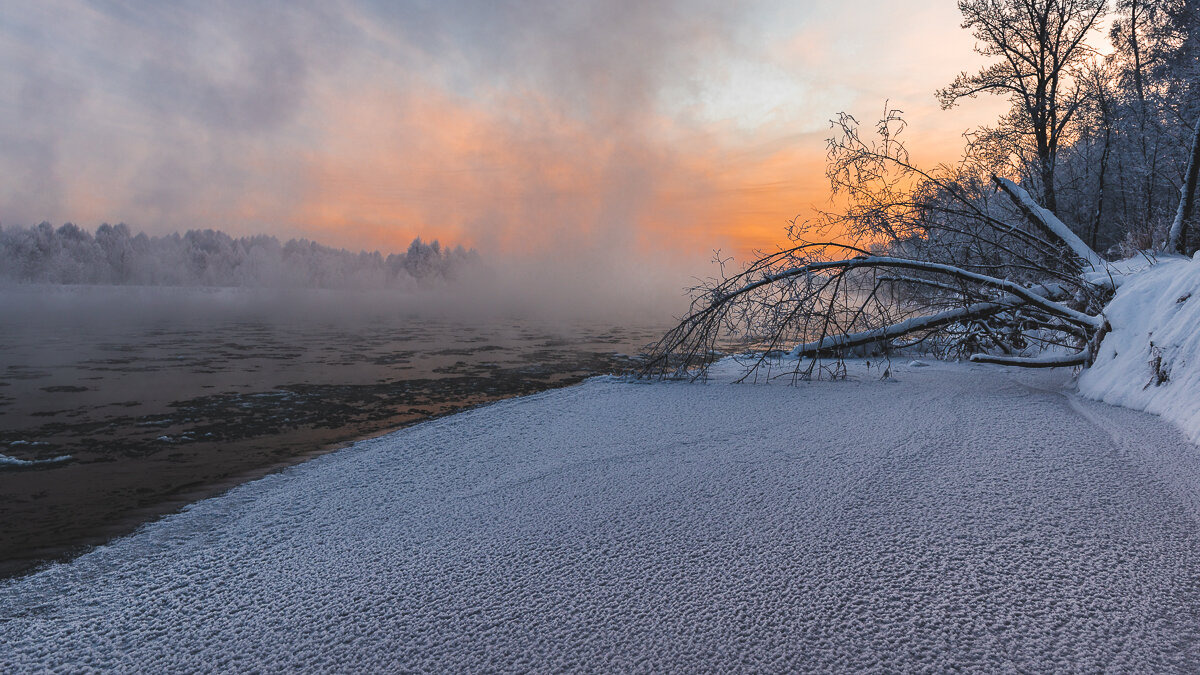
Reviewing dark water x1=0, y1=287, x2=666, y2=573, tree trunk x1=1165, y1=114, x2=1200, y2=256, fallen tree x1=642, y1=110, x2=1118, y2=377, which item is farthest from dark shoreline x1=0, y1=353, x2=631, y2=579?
tree trunk x1=1165, y1=114, x2=1200, y2=256

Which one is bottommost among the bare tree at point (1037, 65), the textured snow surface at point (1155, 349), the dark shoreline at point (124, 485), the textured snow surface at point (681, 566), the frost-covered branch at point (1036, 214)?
the dark shoreline at point (124, 485)

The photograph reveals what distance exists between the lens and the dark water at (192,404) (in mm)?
3617

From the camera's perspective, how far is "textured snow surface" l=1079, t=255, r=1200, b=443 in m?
3.51

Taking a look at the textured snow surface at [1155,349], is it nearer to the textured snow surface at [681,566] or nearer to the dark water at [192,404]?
the textured snow surface at [681,566]

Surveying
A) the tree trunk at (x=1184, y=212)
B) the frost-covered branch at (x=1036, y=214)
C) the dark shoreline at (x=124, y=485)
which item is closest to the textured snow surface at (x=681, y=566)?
the dark shoreline at (x=124, y=485)

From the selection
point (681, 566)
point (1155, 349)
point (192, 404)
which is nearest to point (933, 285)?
point (1155, 349)

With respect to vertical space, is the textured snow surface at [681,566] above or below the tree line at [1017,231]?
below

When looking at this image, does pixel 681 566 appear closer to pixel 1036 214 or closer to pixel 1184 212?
pixel 1036 214

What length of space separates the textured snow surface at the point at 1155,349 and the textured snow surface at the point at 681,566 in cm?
24

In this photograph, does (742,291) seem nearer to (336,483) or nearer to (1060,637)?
(336,483)

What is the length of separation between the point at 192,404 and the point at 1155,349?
905cm

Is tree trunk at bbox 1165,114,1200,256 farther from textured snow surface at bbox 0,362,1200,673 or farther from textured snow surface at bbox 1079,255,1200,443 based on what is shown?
textured snow surface at bbox 0,362,1200,673

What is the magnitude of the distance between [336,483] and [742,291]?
4087mm

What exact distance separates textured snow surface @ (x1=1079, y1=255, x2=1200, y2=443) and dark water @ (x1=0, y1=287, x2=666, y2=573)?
18.8ft
